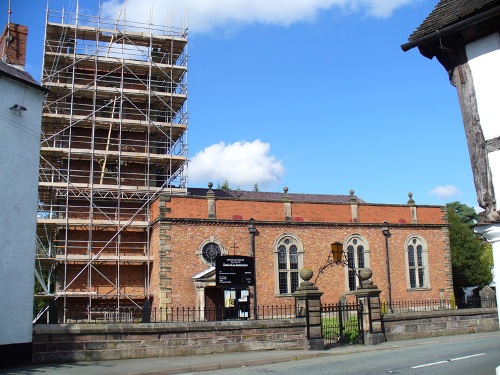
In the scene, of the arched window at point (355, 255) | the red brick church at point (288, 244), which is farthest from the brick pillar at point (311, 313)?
the arched window at point (355, 255)

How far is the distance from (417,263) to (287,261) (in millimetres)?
8829

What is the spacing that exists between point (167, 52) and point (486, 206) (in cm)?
3039

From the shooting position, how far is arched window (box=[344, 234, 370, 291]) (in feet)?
107

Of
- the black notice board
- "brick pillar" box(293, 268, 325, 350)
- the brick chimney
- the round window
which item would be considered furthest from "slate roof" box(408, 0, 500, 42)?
the round window

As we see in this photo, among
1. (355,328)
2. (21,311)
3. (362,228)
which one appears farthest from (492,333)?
(21,311)

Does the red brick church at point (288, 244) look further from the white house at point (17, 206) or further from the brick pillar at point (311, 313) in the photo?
the white house at point (17, 206)

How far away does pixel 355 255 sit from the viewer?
108 ft

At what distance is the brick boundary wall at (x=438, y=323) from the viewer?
67.1 ft

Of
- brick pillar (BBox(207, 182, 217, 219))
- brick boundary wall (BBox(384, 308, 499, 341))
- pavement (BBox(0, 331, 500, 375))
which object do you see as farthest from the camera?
brick pillar (BBox(207, 182, 217, 219))

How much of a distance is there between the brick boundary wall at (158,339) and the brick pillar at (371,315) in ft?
8.59

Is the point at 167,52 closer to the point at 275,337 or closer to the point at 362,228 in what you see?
the point at 362,228

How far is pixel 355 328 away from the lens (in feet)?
69.5

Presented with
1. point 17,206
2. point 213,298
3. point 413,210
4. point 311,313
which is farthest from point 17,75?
point 413,210

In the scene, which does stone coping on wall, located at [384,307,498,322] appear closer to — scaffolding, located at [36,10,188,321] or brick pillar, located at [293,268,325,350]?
brick pillar, located at [293,268,325,350]
